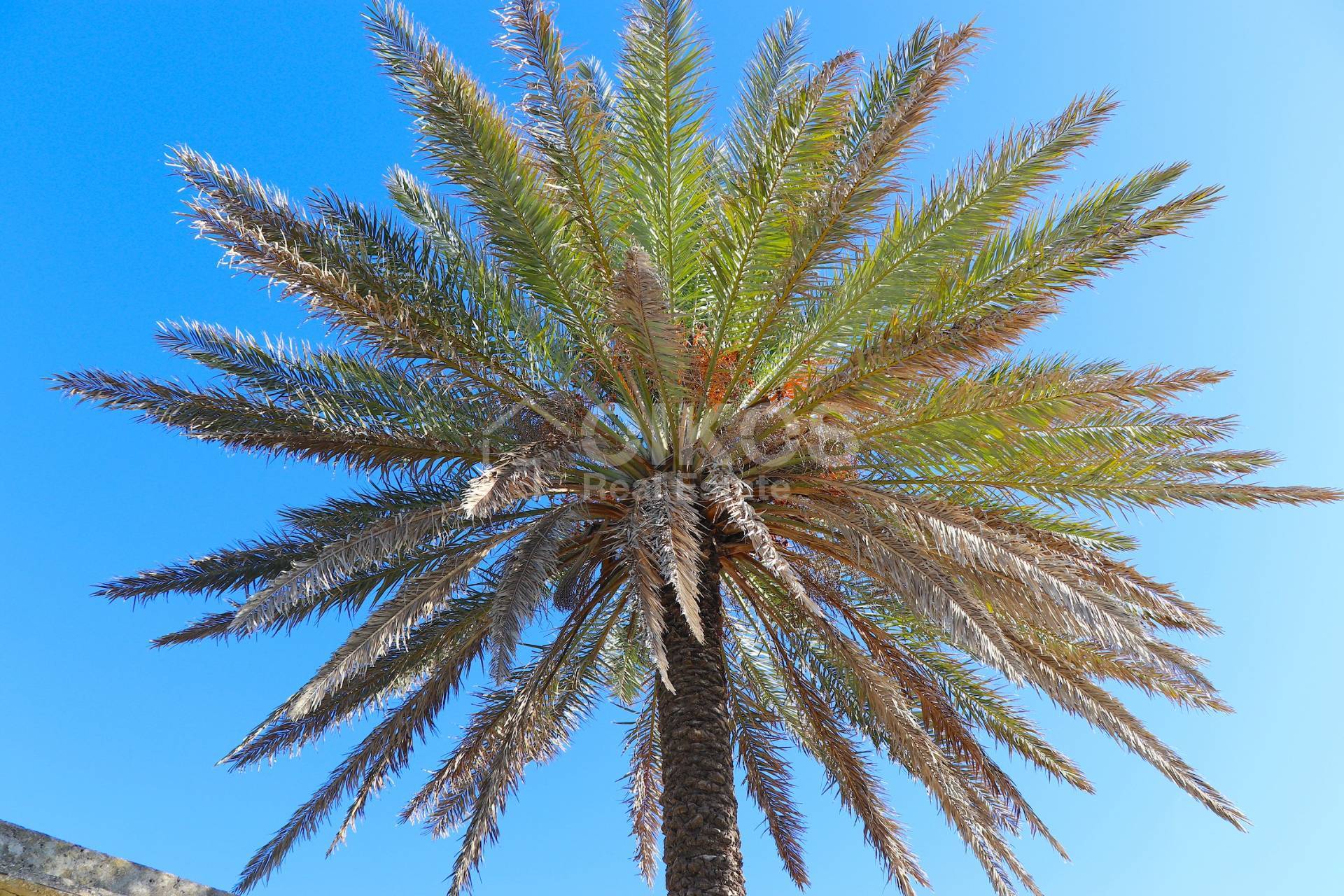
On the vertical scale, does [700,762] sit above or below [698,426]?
below

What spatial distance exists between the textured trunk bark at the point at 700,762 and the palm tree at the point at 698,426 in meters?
0.03

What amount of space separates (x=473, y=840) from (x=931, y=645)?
4.05 metres

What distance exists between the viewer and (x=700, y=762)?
7301 mm

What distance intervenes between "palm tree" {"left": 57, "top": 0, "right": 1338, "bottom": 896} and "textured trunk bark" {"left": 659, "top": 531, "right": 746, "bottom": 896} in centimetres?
3

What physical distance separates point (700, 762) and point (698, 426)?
2.37m

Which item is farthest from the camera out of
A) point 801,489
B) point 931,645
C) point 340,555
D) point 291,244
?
point 931,645

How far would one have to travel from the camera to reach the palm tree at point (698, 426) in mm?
6660

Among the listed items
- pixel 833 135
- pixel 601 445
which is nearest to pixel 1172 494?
pixel 833 135

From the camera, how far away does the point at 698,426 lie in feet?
25.5

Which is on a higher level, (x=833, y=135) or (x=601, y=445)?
(x=833, y=135)

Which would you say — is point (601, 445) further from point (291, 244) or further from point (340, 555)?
point (291, 244)

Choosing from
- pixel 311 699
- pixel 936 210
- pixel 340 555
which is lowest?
pixel 311 699

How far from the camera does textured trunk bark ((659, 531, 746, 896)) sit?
274 inches

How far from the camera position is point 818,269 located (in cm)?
691
